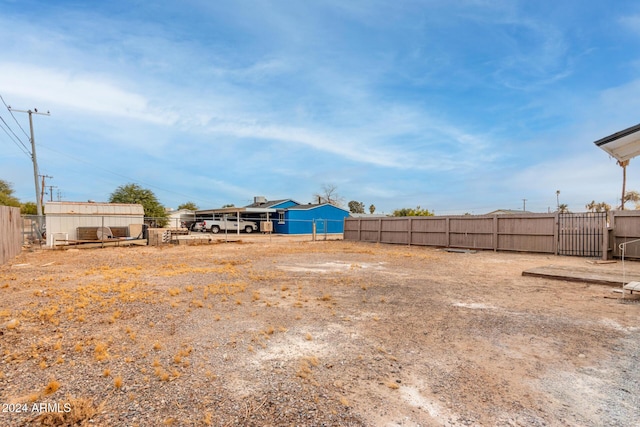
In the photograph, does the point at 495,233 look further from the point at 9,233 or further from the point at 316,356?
the point at 9,233

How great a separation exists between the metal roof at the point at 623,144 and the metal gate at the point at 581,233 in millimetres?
7631

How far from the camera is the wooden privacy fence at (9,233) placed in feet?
36.1

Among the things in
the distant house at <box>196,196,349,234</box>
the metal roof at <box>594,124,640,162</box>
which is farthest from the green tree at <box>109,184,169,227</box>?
the metal roof at <box>594,124,640,162</box>

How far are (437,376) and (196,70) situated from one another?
15.2 m

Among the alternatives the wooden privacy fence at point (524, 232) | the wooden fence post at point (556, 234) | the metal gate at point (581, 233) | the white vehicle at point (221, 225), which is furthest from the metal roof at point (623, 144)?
the white vehicle at point (221, 225)

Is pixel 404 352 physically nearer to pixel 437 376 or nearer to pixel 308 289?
pixel 437 376

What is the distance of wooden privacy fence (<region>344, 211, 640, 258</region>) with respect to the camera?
484 inches

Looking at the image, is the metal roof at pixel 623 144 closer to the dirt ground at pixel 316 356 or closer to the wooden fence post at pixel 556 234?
the dirt ground at pixel 316 356

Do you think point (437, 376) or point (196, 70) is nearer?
point (437, 376)

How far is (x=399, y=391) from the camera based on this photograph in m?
2.75

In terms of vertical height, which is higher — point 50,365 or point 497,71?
point 497,71

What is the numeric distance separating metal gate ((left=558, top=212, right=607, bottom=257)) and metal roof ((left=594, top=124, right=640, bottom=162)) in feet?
25.0

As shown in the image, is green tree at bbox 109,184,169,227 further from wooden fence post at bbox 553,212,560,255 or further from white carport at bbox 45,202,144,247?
wooden fence post at bbox 553,212,560,255

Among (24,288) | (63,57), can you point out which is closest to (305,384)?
(24,288)
